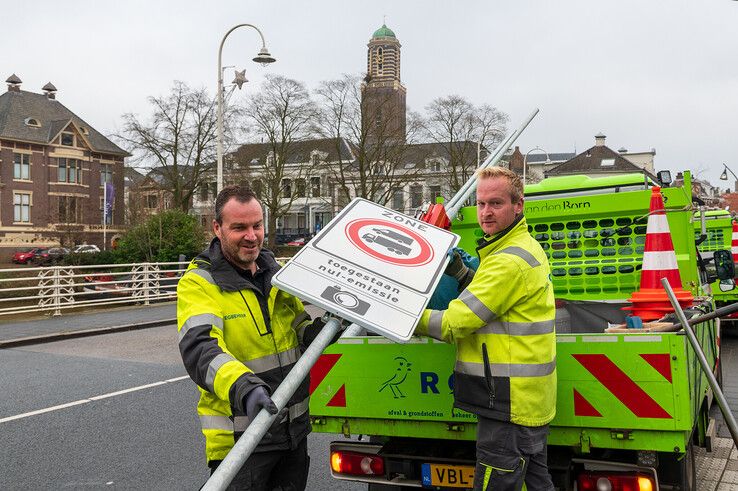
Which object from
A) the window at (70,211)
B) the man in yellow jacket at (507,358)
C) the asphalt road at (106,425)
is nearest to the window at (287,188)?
the window at (70,211)

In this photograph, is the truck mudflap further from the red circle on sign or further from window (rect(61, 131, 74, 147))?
window (rect(61, 131, 74, 147))

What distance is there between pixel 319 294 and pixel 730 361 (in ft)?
34.0

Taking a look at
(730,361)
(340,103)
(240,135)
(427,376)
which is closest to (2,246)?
(240,135)

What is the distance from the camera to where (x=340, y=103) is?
5212 cm

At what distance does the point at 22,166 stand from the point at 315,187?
88.3 feet

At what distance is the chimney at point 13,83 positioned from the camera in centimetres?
6419

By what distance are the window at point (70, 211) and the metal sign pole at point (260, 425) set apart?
4838 cm

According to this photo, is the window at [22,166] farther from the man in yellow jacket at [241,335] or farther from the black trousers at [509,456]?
the black trousers at [509,456]

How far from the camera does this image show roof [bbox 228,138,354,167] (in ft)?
160

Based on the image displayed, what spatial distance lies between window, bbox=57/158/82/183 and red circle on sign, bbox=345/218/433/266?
66.4m

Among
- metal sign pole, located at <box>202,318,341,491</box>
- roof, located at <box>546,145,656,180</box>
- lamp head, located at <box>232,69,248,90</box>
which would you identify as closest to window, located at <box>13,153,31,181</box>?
lamp head, located at <box>232,69,248,90</box>

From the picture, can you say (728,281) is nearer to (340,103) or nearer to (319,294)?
(319,294)

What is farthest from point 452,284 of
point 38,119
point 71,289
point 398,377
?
point 38,119

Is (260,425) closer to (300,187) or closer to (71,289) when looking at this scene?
(71,289)
